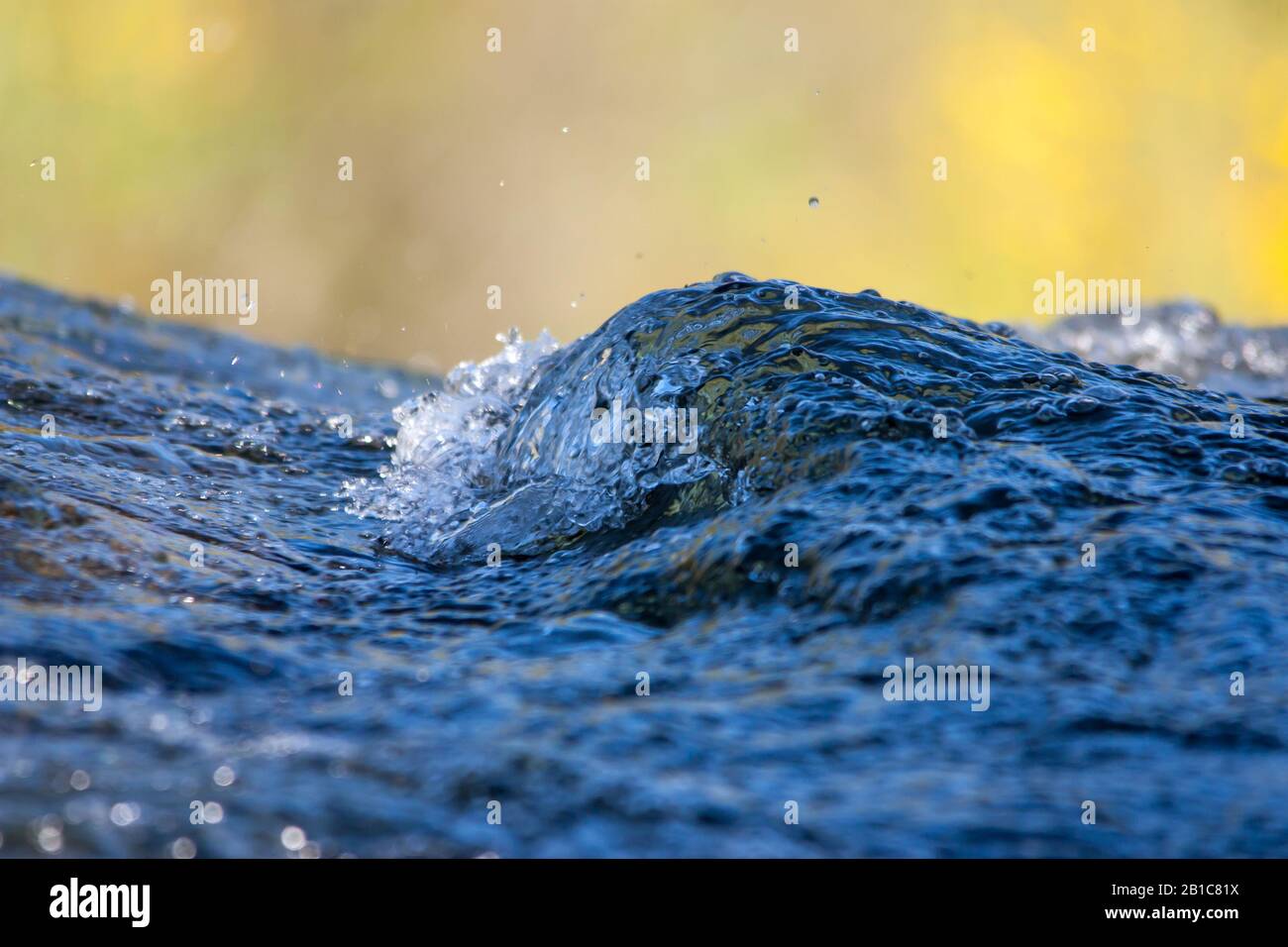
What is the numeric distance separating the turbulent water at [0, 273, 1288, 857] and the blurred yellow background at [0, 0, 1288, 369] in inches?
263

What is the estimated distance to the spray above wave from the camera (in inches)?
145

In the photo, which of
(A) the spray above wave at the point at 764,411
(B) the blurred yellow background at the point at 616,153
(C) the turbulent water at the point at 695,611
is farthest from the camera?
(B) the blurred yellow background at the point at 616,153

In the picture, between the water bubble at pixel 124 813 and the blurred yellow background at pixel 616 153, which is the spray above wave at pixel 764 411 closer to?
the water bubble at pixel 124 813

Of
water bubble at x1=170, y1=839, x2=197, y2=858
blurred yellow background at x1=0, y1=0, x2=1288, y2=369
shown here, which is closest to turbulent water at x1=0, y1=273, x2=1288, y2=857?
water bubble at x1=170, y1=839, x2=197, y2=858

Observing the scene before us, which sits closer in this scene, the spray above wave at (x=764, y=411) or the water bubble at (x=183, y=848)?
the water bubble at (x=183, y=848)

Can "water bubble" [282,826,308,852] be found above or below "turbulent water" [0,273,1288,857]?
below

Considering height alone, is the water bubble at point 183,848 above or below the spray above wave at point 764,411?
below

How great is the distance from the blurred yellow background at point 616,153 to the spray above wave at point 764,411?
6.85 meters

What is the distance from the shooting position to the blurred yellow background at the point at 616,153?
11.2 m

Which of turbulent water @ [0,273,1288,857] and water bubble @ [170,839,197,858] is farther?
turbulent water @ [0,273,1288,857]


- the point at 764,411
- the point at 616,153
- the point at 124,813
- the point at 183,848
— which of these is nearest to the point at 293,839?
the point at 183,848

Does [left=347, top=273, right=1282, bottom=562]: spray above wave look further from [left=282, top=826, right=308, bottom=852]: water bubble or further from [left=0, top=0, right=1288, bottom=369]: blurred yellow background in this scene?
[left=0, top=0, right=1288, bottom=369]: blurred yellow background

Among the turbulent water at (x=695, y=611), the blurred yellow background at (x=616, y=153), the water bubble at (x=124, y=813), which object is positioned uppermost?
the blurred yellow background at (x=616, y=153)

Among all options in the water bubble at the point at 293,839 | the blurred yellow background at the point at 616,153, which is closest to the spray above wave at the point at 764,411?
the water bubble at the point at 293,839
